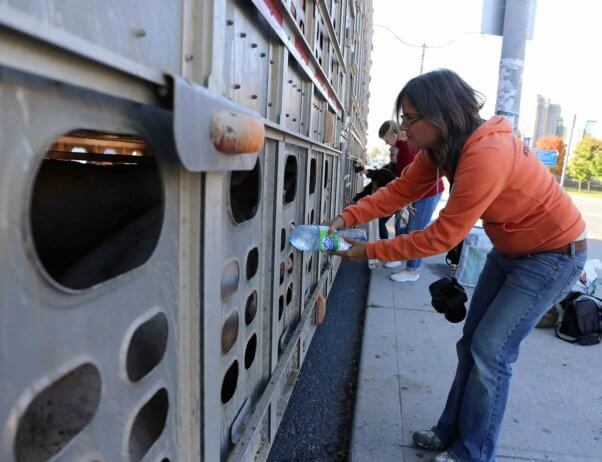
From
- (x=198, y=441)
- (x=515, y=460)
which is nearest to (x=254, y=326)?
(x=198, y=441)

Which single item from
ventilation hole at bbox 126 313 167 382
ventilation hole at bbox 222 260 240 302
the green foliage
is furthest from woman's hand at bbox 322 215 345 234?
the green foliage

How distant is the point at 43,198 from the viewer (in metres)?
1.53

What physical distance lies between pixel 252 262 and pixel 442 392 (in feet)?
6.38

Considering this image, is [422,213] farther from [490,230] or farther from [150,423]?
[150,423]

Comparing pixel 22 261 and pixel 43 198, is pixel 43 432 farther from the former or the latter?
pixel 43 198

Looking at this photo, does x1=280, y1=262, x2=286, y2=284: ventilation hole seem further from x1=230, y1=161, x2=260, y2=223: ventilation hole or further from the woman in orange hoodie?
x1=230, y1=161, x2=260, y2=223: ventilation hole

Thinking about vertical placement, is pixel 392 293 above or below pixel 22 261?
below

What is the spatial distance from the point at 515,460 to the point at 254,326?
5.51 ft

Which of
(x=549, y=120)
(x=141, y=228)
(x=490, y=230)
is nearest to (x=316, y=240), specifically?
(x=490, y=230)

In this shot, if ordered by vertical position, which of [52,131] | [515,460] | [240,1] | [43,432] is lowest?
[515,460]

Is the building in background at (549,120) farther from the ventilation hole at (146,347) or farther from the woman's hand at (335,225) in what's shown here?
the ventilation hole at (146,347)

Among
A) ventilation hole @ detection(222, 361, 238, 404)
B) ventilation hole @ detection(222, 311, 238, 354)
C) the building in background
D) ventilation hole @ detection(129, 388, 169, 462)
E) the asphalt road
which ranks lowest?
the asphalt road

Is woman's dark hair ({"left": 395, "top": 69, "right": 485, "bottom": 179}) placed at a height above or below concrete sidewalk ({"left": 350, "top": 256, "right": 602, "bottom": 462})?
above

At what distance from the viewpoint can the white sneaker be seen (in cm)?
541
